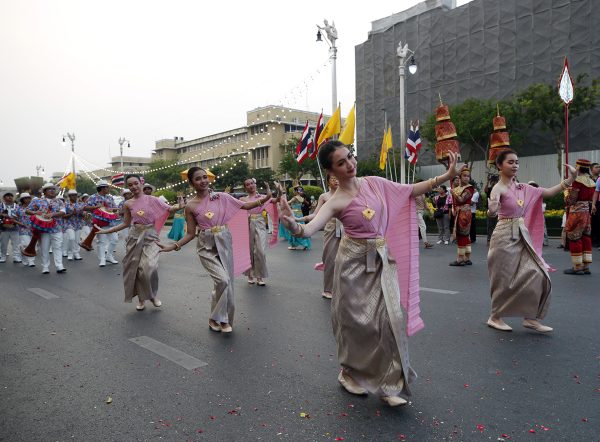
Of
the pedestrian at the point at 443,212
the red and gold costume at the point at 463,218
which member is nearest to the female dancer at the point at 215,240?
the red and gold costume at the point at 463,218

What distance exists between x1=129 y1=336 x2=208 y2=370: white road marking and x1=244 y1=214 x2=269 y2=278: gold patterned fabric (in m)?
3.46

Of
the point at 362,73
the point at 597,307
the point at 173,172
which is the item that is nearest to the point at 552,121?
the point at 362,73

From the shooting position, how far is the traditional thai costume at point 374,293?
330cm

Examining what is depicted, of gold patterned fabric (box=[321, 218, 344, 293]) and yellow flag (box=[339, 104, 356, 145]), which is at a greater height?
yellow flag (box=[339, 104, 356, 145])

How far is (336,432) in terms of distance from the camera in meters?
3.01

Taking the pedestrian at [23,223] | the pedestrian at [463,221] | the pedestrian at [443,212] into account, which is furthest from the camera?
the pedestrian at [443,212]

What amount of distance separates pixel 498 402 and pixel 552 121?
93.5ft

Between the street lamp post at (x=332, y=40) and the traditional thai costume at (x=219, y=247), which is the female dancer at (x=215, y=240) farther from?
the street lamp post at (x=332, y=40)

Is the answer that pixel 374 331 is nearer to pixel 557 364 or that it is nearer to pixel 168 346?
pixel 557 364

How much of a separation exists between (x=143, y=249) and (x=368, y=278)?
444 centimetres

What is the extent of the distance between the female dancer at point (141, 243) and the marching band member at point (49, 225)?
4673 millimetres

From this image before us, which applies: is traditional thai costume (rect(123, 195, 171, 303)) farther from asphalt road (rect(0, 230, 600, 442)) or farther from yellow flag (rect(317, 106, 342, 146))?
yellow flag (rect(317, 106, 342, 146))

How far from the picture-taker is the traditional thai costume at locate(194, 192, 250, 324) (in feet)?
18.0

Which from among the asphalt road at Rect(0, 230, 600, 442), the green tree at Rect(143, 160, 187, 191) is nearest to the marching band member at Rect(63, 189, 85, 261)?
Result: the asphalt road at Rect(0, 230, 600, 442)
